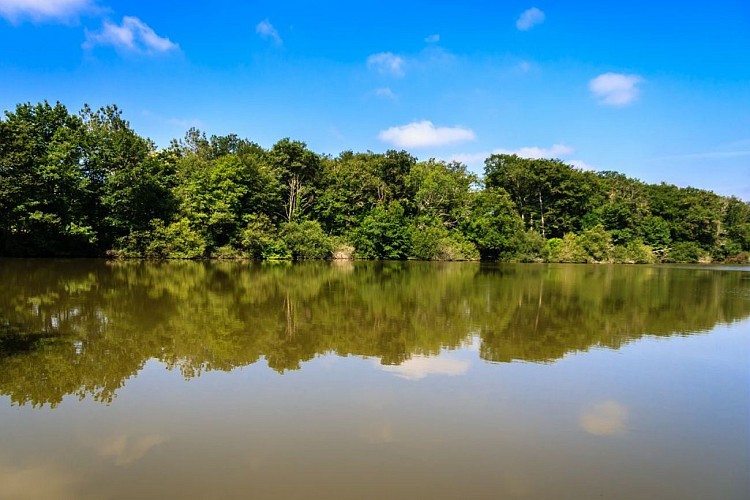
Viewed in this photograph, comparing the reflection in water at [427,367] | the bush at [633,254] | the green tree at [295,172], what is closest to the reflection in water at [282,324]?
the reflection in water at [427,367]

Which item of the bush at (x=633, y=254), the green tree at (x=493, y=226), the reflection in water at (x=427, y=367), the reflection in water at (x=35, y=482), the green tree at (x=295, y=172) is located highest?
the green tree at (x=295, y=172)

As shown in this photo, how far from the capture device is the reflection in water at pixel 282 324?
7293 mm

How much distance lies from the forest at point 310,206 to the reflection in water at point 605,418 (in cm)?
3358

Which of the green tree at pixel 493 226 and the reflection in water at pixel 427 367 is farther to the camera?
the green tree at pixel 493 226

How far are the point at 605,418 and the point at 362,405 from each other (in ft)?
9.15

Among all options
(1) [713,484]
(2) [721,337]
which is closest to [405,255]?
(2) [721,337]

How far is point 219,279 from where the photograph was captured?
69.5 feet

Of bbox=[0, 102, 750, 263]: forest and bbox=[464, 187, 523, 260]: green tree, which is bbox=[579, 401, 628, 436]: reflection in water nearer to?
bbox=[0, 102, 750, 263]: forest

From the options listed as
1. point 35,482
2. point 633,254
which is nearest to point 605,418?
point 35,482

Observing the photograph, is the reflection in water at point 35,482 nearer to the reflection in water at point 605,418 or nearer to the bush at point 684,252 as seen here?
the reflection in water at point 605,418

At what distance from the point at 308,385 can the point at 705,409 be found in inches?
195

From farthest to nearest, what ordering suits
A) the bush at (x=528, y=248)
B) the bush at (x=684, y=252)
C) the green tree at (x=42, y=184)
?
the bush at (x=684, y=252) < the bush at (x=528, y=248) < the green tree at (x=42, y=184)

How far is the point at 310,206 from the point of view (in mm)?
47500

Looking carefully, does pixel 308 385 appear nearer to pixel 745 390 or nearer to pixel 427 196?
pixel 745 390
